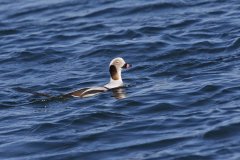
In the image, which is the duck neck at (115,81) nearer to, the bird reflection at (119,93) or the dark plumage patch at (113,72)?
the dark plumage patch at (113,72)

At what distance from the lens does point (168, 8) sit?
25266mm

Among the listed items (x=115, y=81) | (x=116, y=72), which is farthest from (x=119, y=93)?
(x=116, y=72)

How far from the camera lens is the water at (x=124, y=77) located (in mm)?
14227

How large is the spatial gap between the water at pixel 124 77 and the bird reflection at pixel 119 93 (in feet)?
0.37

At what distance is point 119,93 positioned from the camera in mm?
17859

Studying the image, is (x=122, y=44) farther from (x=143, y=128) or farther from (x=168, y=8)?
(x=143, y=128)

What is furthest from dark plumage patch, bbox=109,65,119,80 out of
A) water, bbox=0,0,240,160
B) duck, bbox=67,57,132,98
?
water, bbox=0,0,240,160

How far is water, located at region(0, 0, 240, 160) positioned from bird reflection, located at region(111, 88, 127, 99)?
0.37ft

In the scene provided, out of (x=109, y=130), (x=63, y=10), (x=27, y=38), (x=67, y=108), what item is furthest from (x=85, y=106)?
(x=63, y=10)

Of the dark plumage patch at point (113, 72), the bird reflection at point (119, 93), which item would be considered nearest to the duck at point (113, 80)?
the dark plumage patch at point (113, 72)

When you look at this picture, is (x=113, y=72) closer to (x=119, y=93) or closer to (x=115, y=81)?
(x=115, y=81)

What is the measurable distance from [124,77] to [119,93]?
1.76m

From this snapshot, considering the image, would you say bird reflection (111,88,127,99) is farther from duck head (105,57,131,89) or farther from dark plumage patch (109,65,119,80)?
dark plumage patch (109,65,119,80)

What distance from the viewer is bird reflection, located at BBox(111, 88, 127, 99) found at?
17.6 meters
